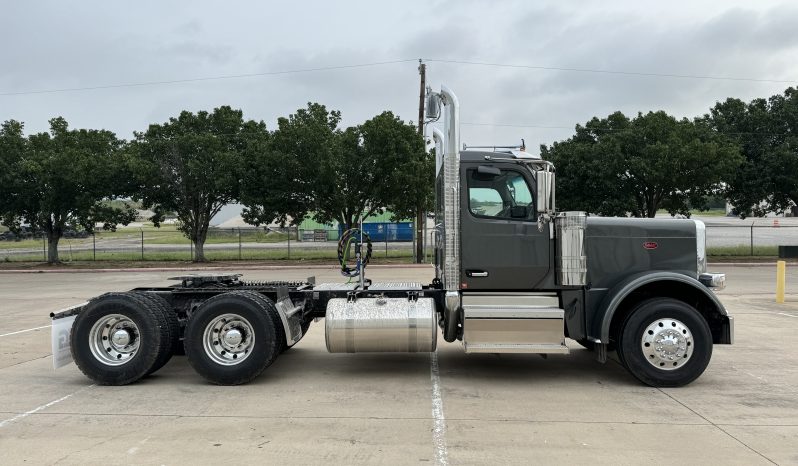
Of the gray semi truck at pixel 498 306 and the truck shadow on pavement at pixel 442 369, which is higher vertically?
the gray semi truck at pixel 498 306

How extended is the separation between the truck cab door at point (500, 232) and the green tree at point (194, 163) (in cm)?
2168

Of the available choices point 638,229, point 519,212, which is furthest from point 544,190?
point 638,229

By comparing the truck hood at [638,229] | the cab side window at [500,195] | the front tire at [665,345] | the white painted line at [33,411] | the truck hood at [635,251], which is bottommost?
the white painted line at [33,411]

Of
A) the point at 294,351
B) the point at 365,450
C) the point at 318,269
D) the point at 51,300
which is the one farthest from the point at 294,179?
the point at 365,450

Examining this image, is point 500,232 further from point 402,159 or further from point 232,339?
point 402,159

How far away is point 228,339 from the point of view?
6730 mm

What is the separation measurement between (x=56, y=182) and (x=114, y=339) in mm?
24009

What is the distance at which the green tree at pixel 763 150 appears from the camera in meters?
26.8

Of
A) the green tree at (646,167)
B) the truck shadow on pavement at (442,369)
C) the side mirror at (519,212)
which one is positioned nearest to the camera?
the side mirror at (519,212)

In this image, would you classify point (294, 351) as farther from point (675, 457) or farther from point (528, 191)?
point (675, 457)

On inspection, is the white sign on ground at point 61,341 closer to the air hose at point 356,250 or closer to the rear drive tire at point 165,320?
the rear drive tire at point 165,320

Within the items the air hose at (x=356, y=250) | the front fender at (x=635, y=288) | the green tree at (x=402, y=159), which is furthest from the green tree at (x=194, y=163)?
the front fender at (x=635, y=288)

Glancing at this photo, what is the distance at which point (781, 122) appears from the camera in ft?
92.4

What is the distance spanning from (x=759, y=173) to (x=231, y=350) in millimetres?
28373
